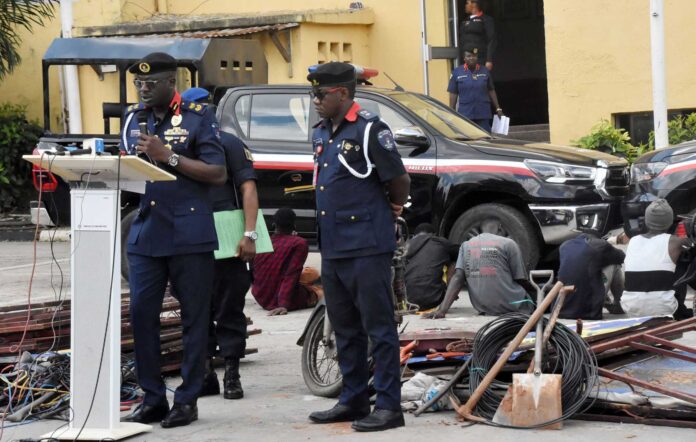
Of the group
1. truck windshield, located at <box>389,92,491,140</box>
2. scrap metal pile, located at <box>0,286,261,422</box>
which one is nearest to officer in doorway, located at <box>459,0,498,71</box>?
truck windshield, located at <box>389,92,491,140</box>

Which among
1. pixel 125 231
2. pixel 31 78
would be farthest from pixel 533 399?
pixel 31 78

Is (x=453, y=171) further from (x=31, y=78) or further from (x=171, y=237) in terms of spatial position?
(x=31, y=78)

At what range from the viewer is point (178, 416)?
22.8ft

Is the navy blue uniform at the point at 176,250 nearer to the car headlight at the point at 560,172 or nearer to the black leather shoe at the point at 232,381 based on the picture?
the black leather shoe at the point at 232,381

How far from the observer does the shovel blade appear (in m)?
6.48

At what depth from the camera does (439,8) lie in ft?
62.6

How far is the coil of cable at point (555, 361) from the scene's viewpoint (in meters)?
6.55

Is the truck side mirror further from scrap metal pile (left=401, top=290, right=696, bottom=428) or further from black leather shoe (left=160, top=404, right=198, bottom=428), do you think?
black leather shoe (left=160, top=404, right=198, bottom=428)

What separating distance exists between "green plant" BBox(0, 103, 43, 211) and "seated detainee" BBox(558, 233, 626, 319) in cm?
1219

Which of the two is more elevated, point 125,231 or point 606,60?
point 606,60

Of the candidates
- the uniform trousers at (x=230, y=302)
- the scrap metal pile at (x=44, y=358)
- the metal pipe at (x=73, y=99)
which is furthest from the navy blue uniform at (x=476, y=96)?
the uniform trousers at (x=230, y=302)

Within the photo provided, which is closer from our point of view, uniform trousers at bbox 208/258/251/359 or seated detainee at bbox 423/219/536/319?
uniform trousers at bbox 208/258/251/359

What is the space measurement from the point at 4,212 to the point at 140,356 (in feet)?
46.9

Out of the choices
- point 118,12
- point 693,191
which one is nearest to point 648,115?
point 693,191
